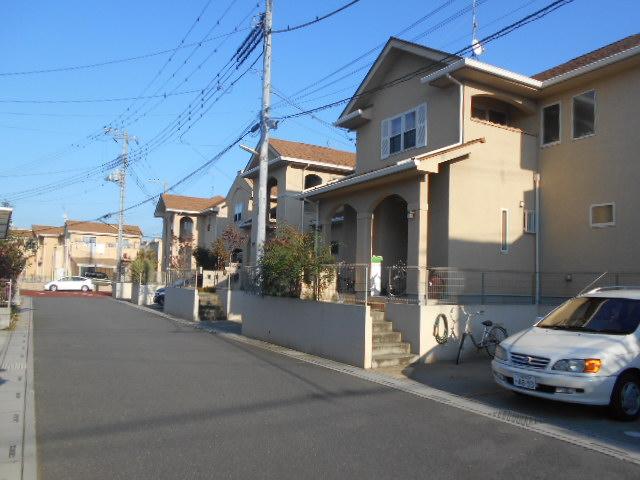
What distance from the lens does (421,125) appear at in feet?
56.2

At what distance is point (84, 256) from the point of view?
68.9 meters

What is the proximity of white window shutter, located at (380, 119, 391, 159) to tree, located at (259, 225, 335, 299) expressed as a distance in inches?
190

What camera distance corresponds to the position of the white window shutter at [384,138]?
729 inches

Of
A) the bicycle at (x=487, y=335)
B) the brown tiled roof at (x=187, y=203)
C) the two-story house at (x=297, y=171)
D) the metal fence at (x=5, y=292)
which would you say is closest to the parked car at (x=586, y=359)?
the bicycle at (x=487, y=335)

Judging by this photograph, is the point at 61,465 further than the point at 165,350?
No

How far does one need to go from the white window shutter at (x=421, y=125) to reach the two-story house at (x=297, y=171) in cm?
779

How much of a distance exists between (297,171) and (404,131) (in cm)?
869

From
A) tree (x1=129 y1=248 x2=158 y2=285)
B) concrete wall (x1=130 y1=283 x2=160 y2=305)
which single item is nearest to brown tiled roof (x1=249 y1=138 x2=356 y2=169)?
concrete wall (x1=130 y1=283 x2=160 y2=305)

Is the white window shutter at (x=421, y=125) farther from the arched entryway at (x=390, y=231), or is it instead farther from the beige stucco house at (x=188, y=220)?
the beige stucco house at (x=188, y=220)

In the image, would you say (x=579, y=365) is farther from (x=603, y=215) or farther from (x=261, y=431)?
(x=603, y=215)

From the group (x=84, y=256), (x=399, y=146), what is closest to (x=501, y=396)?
(x=399, y=146)

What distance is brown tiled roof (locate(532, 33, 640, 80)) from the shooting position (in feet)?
50.2

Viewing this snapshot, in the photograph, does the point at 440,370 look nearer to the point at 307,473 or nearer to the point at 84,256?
the point at 307,473

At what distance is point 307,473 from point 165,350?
9153mm
